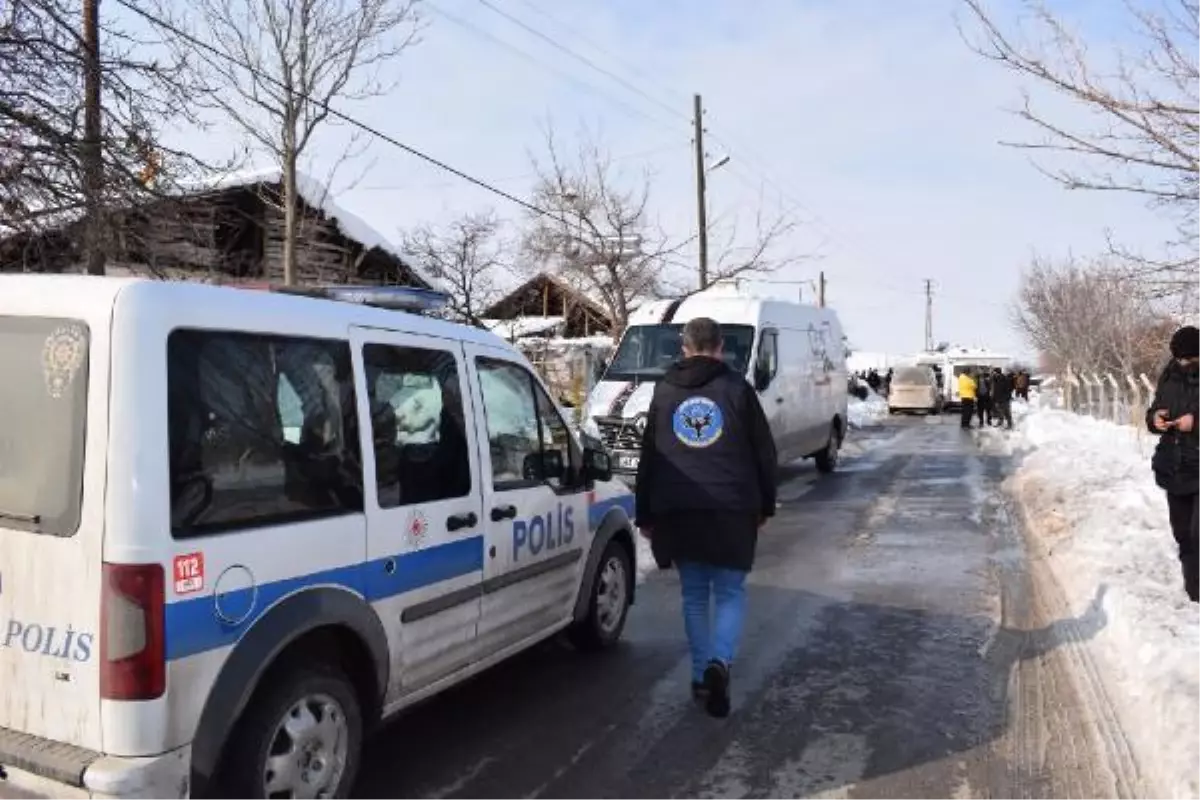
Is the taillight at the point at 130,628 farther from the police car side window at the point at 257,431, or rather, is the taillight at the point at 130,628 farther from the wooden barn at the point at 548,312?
the wooden barn at the point at 548,312

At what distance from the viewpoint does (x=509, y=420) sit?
480 centimetres

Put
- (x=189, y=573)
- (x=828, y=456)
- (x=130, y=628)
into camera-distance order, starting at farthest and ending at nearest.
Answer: (x=828, y=456), (x=189, y=573), (x=130, y=628)

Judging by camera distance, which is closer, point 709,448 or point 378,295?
point 378,295

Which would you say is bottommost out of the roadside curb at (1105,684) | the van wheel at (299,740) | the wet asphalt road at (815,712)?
the wet asphalt road at (815,712)

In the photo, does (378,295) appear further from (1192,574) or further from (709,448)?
(1192,574)

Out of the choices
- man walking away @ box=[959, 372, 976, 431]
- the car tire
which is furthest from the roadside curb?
man walking away @ box=[959, 372, 976, 431]

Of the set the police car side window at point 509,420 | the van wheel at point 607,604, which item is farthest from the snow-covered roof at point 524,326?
the police car side window at point 509,420

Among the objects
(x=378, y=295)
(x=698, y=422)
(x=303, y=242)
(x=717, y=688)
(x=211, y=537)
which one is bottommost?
(x=717, y=688)

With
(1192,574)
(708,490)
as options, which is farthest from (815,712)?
(1192,574)

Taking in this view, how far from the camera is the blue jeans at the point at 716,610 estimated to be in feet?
15.9

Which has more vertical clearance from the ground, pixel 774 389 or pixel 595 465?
pixel 774 389

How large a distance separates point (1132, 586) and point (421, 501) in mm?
5089

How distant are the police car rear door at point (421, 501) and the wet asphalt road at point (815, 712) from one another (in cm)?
59

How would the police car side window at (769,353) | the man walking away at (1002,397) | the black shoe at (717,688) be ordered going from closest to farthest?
the black shoe at (717,688) < the police car side window at (769,353) < the man walking away at (1002,397)
